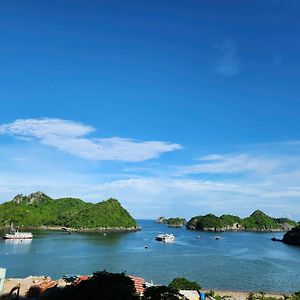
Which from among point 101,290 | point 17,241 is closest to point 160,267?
point 101,290

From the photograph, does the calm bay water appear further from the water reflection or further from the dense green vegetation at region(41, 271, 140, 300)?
the dense green vegetation at region(41, 271, 140, 300)

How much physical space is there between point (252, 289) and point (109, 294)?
57558 millimetres

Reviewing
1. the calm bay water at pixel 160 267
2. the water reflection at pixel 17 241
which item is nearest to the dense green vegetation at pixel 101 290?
the calm bay water at pixel 160 267

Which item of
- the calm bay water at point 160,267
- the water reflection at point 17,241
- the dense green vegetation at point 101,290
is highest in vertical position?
the water reflection at point 17,241

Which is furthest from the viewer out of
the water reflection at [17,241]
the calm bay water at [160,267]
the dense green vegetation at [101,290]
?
the water reflection at [17,241]

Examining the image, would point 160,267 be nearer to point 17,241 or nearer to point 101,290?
point 101,290

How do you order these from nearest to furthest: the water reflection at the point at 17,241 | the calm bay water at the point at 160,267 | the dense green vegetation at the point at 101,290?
the dense green vegetation at the point at 101,290, the calm bay water at the point at 160,267, the water reflection at the point at 17,241

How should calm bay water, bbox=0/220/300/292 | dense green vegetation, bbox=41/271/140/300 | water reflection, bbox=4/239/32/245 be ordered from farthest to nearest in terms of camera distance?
water reflection, bbox=4/239/32/245
calm bay water, bbox=0/220/300/292
dense green vegetation, bbox=41/271/140/300

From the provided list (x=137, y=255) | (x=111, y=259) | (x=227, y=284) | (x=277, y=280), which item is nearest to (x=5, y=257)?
(x=111, y=259)

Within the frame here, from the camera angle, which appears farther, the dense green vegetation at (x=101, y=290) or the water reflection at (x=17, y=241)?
the water reflection at (x=17, y=241)

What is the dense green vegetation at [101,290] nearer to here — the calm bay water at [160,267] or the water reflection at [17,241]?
the calm bay water at [160,267]

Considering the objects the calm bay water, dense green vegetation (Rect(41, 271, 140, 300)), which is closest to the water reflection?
the calm bay water

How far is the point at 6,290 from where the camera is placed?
4734 cm

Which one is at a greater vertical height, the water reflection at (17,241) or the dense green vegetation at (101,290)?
the water reflection at (17,241)
